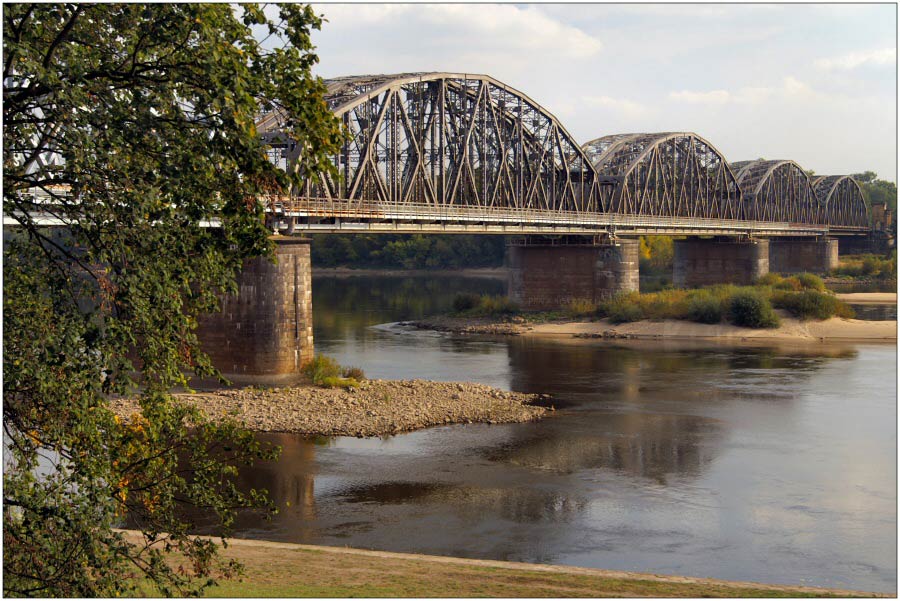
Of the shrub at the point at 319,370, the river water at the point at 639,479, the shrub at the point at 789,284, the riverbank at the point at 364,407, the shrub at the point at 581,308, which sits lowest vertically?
the river water at the point at 639,479

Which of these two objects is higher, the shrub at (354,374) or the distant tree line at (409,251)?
the distant tree line at (409,251)

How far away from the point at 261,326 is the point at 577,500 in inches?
774

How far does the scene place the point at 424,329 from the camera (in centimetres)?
7244

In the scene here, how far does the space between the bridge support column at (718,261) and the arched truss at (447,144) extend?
16.7m

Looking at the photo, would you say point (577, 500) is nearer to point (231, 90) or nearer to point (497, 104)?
point (231, 90)

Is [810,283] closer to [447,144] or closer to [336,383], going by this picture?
[447,144]

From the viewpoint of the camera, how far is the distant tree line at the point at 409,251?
539 ft

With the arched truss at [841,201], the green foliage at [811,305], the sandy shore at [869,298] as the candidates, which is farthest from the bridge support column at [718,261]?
the arched truss at [841,201]

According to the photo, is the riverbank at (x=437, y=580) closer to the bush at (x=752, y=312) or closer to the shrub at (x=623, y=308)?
the bush at (x=752, y=312)

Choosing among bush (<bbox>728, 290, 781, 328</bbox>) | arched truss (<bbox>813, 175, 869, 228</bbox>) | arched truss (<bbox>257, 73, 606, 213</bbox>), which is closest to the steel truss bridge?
arched truss (<bbox>257, 73, 606, 213</bbox>)

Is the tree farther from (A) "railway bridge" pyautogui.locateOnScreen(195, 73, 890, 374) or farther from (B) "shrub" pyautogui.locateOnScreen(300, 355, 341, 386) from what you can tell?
(B) "shrub" pyautogui.locateOnScreen(300, 355, 341, 386)

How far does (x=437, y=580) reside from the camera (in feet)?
56.4

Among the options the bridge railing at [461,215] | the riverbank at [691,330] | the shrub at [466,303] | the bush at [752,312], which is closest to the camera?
the bridge railing at [461,215]

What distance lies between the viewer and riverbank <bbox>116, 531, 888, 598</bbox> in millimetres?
16297
